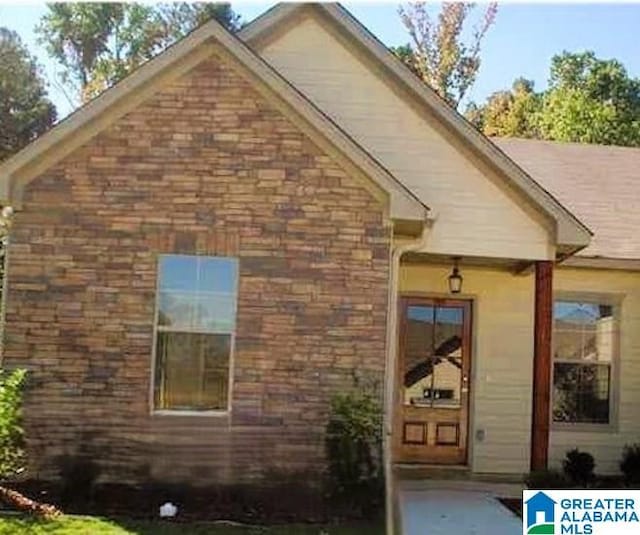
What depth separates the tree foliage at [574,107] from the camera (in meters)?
30.4

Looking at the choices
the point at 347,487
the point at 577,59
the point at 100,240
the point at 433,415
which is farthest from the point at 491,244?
the point at 577,59

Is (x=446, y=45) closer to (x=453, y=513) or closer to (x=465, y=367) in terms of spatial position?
(x=465, y=367)

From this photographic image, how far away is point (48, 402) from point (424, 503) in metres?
4.12

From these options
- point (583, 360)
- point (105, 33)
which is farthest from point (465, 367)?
point (105, 33)

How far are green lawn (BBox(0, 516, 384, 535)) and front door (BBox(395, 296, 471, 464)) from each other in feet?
12.7

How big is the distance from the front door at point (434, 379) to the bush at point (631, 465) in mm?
2083

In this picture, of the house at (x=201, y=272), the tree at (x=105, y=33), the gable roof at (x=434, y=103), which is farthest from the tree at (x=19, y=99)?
the house at (x=201, y=272)

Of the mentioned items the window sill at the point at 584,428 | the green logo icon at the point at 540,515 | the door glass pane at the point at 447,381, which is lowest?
the green logo icon at the point at 540,515

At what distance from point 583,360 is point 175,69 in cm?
691

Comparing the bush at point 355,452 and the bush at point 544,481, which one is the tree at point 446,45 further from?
the bush at point 355,452

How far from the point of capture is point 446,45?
106 feet

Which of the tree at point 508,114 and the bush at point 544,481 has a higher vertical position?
the tree at point 508,114

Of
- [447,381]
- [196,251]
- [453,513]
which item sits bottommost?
[453,513]

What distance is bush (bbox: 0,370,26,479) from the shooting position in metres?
7.93
